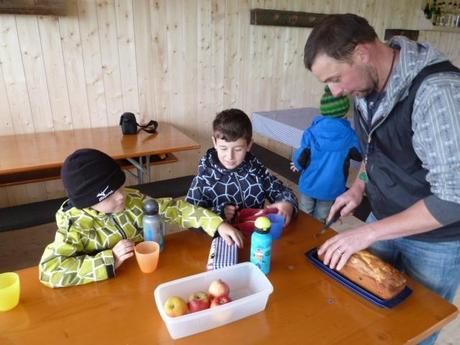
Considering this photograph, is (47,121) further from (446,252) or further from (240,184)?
(446,252)

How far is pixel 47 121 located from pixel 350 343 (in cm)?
288

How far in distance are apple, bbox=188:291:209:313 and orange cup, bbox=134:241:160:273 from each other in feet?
0.69

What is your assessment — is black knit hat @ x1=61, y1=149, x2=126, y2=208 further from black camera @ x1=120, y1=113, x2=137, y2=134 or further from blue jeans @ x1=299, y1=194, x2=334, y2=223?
black camera @ x1=120, y1=113, x2=137, y2=134

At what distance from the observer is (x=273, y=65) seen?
151 inches

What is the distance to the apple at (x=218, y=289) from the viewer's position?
3.05 feet

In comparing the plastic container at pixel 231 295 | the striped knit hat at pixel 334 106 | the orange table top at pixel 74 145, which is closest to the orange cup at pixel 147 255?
the plastic container at pixel 231 295

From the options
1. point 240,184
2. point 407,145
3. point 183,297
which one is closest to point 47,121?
point 240,184

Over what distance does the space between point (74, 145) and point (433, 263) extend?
236 cm

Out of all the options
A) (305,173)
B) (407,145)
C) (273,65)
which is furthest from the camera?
(273,65)

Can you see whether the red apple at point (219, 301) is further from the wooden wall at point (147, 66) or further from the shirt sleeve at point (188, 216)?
the wooden wall at point (147, 66)

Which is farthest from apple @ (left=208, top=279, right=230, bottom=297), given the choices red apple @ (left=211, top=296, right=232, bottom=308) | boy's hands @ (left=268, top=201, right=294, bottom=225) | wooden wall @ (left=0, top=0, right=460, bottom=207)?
wooden wall @ (left=0, top=0, right=460, bottom=207)

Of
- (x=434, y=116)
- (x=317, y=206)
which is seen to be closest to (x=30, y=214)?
(x=317, y=206)

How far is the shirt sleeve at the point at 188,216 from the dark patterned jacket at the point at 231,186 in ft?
0.70

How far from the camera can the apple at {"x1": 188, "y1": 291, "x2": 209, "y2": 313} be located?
2.92ft
